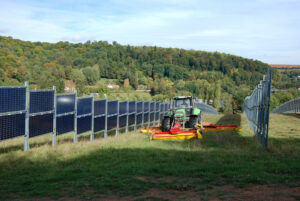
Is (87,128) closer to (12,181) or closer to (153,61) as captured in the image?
(12,181)

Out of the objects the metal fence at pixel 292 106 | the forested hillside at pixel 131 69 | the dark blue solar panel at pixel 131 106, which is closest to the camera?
the dark blue solar panel at pixel 131 106

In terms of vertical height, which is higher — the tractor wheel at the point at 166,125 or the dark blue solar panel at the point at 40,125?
the dark blue solar panel at the point at 40,125

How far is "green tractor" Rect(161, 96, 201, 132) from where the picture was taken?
19.0 metres

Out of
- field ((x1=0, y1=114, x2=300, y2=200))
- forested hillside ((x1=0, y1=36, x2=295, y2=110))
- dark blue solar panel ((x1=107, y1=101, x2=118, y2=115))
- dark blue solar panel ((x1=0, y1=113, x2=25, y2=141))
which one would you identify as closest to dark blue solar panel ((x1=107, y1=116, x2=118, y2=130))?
dark blue solar panel ((x1=107, y1=101, x2=118, y2=115))

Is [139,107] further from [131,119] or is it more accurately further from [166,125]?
[166,125]

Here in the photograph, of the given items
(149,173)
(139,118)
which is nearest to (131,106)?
(139,118)

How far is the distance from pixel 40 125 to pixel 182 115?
9.01 meters

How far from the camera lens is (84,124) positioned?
14.5 meters

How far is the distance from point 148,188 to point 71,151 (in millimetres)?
4991

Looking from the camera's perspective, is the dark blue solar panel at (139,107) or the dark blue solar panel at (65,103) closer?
the dark blue solar panel at (65,103)

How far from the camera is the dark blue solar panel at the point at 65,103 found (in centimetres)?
1269

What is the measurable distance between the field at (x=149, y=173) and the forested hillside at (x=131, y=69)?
71.2m

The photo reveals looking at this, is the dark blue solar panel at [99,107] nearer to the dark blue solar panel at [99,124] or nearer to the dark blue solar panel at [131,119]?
the dark blue solar panel at [99,124]

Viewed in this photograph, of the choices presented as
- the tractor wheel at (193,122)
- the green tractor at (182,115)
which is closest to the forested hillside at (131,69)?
the green tractor at (182,115)
